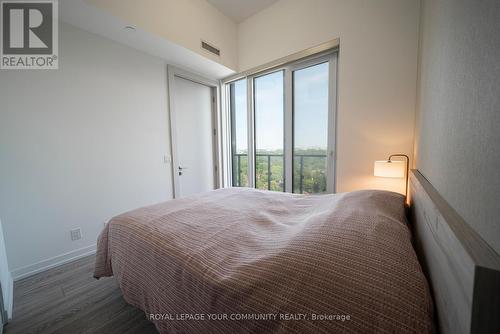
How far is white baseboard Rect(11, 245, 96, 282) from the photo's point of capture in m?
1.78

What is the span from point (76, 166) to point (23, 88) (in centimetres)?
82

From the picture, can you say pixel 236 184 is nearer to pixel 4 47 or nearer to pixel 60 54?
pixel 60 54

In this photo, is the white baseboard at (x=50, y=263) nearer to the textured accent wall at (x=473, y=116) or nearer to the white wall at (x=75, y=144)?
the white wall at (x=75, y=144)

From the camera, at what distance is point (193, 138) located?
10.9 ft

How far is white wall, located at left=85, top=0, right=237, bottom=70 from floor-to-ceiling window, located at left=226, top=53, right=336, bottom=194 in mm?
684

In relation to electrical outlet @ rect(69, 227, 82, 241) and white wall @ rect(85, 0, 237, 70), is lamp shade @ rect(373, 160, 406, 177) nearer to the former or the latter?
white wall @ rect(85, 0, 237, 70)

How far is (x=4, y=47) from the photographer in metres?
1.71

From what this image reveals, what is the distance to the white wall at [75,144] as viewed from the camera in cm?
176

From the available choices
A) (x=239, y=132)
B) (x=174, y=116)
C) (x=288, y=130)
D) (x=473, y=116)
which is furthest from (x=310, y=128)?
(x=473, y=116)

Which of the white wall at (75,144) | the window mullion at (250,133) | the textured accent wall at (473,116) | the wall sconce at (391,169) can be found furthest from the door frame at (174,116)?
the textured accent wall at (473,116)

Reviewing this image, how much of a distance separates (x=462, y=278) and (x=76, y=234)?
299 cm

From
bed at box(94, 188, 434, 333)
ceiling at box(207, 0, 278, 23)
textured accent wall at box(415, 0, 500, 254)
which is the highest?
ceiling at box(207, 0, 278, 23)

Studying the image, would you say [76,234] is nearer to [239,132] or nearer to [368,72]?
[239,132]

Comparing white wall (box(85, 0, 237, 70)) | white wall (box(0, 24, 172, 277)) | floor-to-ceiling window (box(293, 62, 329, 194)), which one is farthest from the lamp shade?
white wall (box(0, 24, 172, 277))
